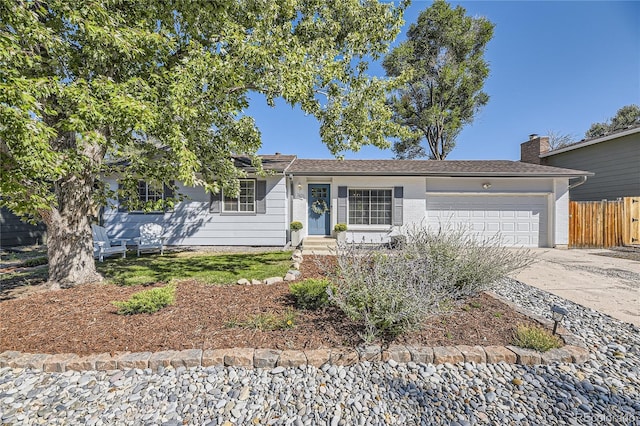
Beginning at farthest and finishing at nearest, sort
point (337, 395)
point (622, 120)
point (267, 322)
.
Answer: point (622, 120) < point (267, 322) < point (337, 395)

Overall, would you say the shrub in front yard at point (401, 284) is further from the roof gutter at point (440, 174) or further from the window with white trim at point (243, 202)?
the window with white trim at point (243, 202)

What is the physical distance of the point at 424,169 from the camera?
10.7m

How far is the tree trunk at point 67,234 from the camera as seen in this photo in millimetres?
4891

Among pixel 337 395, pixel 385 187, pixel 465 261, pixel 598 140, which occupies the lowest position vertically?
pixel 337 395

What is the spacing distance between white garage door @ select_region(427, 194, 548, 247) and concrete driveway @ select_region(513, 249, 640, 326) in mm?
1677

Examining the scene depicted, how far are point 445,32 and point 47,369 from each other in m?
22.5

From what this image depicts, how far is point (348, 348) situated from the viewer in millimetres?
2781

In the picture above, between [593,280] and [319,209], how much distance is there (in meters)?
7.75

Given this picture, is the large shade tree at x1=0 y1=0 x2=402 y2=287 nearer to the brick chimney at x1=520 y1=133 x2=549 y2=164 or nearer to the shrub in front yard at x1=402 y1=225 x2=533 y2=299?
the shrub in front yard at x1=402 y1=225 x2=533 y2=299

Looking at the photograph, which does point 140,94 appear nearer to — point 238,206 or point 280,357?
point 280,357

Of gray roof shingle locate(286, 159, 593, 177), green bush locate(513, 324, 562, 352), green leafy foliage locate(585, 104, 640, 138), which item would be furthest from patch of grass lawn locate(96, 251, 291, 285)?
green leafy foliage locate(585, 104, 640, 138)

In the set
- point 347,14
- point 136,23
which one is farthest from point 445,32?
point 136,23

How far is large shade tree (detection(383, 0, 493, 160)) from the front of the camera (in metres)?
17.6

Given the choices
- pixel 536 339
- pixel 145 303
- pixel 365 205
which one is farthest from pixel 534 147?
pixel 145 303
